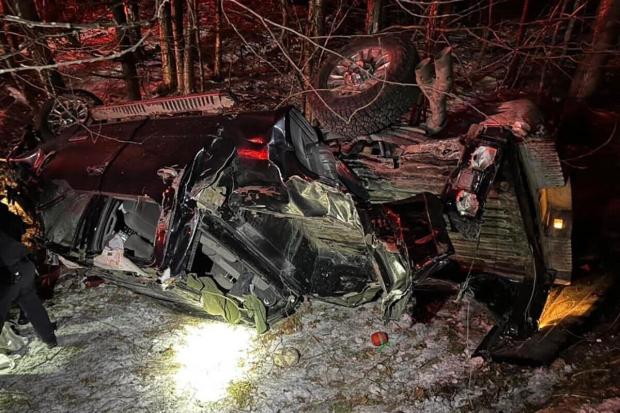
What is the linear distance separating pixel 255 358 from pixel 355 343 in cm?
102

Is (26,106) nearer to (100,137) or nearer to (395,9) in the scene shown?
(100,137)

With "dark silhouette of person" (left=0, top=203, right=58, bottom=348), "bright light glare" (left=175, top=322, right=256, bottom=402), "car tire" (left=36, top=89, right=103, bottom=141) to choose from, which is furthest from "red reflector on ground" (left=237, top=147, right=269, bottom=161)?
"car tire" (left=36, top=89, right=103, bottom=141)

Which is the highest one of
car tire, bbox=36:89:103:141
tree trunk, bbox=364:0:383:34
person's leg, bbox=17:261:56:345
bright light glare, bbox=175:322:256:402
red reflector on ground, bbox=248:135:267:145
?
tree trunk, bbox=364:0:383:34

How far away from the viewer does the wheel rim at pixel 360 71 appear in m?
4.23

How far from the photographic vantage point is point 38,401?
355 centimetres

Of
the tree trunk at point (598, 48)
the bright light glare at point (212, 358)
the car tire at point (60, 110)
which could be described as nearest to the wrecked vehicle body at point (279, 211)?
the bright light glare at point (212, 358)

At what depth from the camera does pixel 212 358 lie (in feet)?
13.0

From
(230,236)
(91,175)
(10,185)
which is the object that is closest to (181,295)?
(230,236)

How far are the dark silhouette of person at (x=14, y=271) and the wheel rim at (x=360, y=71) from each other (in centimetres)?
335

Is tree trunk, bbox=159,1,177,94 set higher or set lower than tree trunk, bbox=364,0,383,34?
lower

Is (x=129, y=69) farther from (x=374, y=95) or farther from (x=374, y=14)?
(x=374, y=95)

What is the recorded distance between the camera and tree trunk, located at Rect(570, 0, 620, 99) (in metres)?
5.97

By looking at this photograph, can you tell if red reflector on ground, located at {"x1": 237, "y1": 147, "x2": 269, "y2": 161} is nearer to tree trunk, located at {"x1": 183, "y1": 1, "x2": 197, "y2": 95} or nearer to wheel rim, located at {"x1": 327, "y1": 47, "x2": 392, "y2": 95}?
wheel rim, located at {"x1": 327, "y1": 47, "x2": 392, "y2": 95}

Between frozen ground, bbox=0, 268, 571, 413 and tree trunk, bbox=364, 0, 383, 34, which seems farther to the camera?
tree trunk, bbox=364, 0, 383, 34
